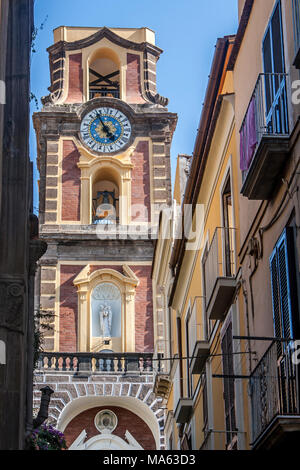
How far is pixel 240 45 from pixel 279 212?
14.2 feet

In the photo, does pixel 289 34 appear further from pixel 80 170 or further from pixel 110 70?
pixel 110 70

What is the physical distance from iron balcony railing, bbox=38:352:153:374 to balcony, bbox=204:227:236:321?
22813mm

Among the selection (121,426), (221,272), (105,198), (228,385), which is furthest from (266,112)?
(105,198)

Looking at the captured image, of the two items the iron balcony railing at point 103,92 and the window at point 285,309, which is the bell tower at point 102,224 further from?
the window at point 285,309

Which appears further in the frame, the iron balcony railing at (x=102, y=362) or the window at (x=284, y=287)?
the iron balcony railing at (x=102, y=362)

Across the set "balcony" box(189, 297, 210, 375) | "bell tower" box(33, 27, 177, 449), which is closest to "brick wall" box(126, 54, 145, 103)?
"bell tower" box(33, 27, 177, 449)

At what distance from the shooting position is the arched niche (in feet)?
140

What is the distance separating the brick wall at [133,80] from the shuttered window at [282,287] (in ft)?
113

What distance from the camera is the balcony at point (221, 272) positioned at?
17.3 metres

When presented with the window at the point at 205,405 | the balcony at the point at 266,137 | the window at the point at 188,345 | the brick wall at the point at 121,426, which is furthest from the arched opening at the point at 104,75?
the balcony at the point at 266,137

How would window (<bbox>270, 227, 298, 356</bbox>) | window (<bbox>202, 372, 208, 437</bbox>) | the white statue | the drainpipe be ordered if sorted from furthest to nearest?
the white statue, window (<bbox>202, 372, 208, 437</bbox>), the drainpipe, window (<bbox>270, 227, 298, 356</bbox>)

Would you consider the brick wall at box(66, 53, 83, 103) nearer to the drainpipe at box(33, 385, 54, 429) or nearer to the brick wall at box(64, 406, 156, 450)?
the brick wall at box(64, 406, 156, 450)

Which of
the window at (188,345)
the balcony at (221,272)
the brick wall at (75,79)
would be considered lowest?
the balcony at (221,272)

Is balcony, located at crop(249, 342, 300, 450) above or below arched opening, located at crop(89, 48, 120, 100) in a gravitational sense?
below
